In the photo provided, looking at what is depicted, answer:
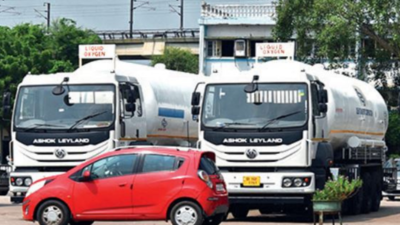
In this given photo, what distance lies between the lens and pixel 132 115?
2502 centimetres

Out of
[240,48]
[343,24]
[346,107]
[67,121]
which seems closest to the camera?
[67,121]

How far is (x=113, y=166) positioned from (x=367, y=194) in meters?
10.6

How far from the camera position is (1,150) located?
221ft

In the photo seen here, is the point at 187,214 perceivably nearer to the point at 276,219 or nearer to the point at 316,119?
the point at 316,119

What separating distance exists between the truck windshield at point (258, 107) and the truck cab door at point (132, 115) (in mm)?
1634

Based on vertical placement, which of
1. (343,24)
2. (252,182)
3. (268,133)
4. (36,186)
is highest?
(343,24)

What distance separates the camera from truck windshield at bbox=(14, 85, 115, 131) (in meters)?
24.4

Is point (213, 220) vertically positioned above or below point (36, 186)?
below

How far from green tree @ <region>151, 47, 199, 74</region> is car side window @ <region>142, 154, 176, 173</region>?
48.5m

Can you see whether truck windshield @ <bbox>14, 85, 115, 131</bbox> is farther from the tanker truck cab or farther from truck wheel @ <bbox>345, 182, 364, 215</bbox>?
truck wheel @ <bbox>345, 182, 364, 215</bbox>

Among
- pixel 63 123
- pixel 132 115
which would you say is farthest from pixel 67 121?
pixel 132 115

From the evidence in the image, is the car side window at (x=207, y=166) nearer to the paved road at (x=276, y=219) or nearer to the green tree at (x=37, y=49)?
the paved road at (x=276, y=219)

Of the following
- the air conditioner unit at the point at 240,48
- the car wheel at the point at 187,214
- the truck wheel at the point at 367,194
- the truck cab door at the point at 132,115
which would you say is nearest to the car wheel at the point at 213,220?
the car wheel at the point at 187,214

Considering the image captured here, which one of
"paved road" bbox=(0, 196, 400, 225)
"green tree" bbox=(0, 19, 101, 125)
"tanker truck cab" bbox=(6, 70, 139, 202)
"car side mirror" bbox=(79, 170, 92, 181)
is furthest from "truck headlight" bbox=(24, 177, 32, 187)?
"green tree" bbox=(0, 19, 101, 125)
